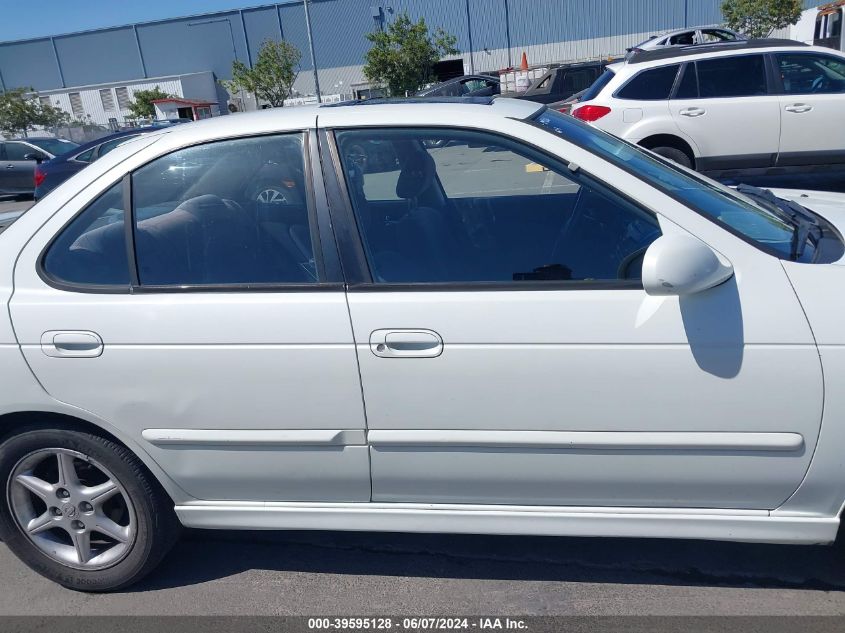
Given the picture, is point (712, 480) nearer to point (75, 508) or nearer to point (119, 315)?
point (119, 315)

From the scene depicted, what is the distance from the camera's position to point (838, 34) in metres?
20.4

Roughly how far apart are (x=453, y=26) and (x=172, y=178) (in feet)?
149

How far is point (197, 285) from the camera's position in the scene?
254cm

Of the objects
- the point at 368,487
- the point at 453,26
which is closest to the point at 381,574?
the point at 368,487

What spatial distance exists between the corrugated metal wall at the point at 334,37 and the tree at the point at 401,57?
1256 cm

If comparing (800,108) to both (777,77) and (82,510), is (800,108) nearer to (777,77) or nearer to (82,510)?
(777,77)

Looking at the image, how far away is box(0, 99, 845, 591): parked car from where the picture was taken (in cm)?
224

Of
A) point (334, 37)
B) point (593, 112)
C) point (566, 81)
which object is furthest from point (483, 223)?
point (334, 37)

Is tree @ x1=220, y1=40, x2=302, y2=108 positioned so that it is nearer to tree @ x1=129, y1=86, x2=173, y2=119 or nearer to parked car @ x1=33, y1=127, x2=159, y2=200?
tree @ x1=129, y1=86, x2=173, y2=119

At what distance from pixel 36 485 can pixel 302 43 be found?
168 feet

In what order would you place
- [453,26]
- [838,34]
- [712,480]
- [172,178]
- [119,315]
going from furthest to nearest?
1. [453,26]
2. [838,34]
3. [172,178]
4. [119,315]
5. [712,480]

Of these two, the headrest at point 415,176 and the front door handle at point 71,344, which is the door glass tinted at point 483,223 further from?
the front door handle at point 71,344

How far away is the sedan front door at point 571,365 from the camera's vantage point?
2213 millimetres

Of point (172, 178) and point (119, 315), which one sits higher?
point (172, 178)
